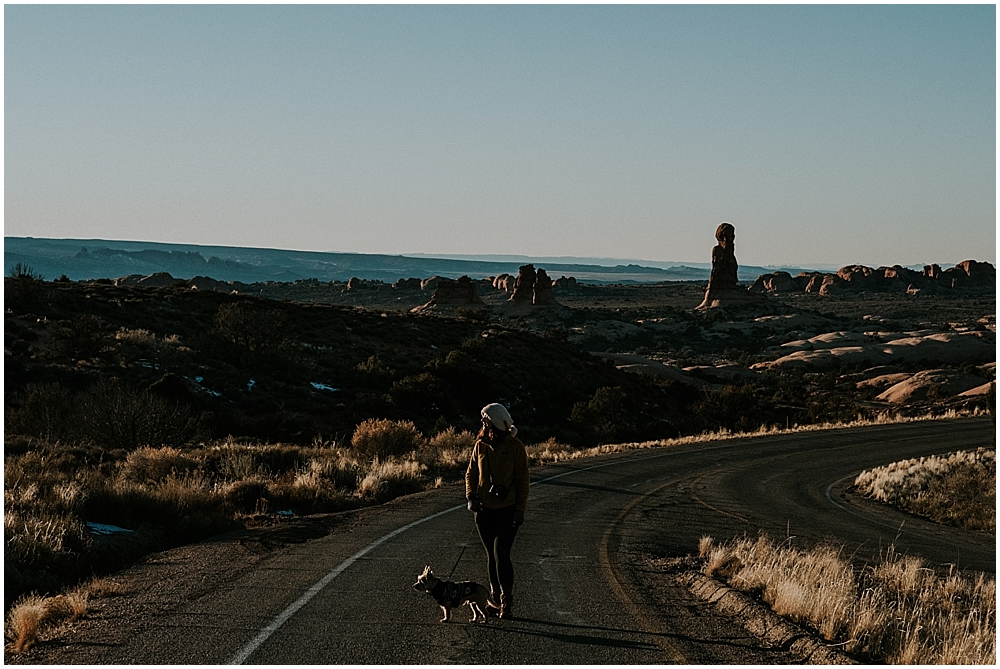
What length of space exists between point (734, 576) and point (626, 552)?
243 centimetres

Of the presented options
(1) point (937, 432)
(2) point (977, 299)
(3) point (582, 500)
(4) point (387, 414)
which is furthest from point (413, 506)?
(2) point (977, 299)

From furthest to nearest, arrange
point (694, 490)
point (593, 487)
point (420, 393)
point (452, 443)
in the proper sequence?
point (420, 393) → point (452, 443) → point (694, 490) → point (593, 487)

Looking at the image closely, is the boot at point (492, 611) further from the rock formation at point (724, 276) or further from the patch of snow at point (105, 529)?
the rock formation at point (724, 276)

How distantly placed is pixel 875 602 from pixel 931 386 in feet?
177

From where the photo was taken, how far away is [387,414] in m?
40.6

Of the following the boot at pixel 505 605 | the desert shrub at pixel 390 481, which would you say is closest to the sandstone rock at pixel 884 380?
the desert shrub at pixel 390 481

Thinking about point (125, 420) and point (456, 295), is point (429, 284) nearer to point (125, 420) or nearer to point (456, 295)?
point (456, 295)

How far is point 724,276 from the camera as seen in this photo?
13275cm

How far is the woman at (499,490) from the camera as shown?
8.54m

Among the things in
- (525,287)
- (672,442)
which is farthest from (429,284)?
(672,442)

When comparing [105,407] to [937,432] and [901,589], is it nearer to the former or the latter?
[901,589]

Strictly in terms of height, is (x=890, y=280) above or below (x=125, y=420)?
above

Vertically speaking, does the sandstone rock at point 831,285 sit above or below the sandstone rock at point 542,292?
above

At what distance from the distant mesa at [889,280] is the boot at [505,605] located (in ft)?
559
